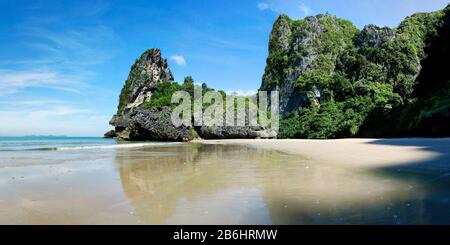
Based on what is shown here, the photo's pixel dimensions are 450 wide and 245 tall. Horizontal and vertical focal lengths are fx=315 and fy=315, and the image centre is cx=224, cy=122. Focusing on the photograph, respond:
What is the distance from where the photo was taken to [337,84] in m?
62.8

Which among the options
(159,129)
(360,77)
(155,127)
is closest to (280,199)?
(159,129)

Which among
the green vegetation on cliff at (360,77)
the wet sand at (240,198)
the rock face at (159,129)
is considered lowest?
the wet sand at (240,198)

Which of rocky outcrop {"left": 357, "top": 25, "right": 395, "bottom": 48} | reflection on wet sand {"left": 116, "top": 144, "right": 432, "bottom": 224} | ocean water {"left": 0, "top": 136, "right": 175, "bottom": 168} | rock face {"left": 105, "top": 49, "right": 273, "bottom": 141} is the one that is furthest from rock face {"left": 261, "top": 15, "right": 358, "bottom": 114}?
reflection on wet sand {"left": 116, "top": 144, "right": 432, "bottom": 224}

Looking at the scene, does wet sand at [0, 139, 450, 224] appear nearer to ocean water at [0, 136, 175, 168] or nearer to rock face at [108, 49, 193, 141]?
ocean water at [0, 136, 175, 168]

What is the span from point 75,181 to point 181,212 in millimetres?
4134

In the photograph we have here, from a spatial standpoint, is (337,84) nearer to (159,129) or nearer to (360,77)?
(360,77)

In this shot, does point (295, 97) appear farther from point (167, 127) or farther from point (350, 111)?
point (167, 127)

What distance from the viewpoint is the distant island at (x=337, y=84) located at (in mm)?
31328

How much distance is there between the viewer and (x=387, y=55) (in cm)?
6538

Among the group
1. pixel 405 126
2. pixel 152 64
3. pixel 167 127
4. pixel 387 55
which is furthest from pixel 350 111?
pixel 152 64

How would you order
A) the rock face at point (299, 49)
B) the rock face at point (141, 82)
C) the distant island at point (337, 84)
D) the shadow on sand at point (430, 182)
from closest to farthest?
1. the shadow on sand at point (430, 182)
2. the distant island at point (337, 84)
3. the rock face at point (141, 82)
4. the rock face at point (299, 49)

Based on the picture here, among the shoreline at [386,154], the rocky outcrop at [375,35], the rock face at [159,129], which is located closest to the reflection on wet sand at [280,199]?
the shoreline at [386,154]

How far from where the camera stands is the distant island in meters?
31.3

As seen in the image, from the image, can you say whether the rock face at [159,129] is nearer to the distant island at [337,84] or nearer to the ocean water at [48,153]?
the distant island at [337,84]
